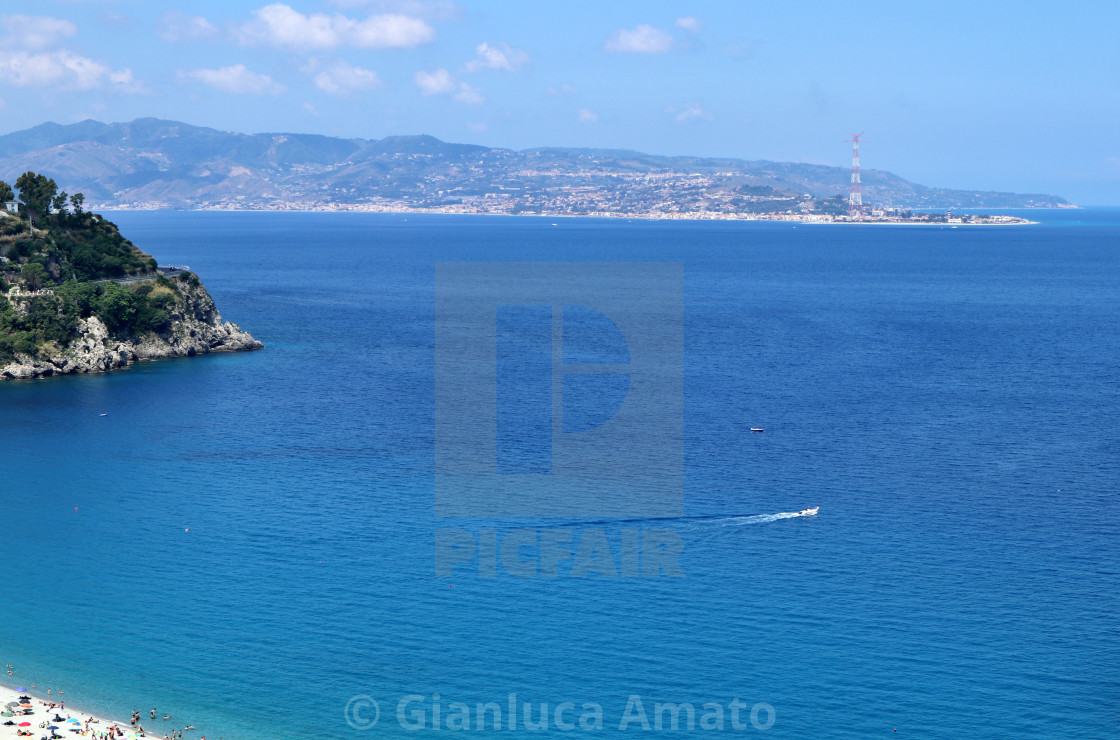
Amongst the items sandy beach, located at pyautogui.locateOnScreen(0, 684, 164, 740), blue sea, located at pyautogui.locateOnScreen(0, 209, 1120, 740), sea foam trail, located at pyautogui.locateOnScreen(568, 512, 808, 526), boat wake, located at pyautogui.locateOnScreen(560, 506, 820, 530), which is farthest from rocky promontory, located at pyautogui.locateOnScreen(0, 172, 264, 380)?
boat wake, located at pyautogui.locateOnScreen(560, 506, 820, 530)

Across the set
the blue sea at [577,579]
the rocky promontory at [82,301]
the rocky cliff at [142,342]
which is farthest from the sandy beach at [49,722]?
the rocky promontory at [82,301]

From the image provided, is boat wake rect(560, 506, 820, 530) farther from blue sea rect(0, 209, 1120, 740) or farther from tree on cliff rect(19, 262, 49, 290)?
tree on cliff rect(19, 262, 49, 290)

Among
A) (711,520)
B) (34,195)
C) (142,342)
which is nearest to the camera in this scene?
(711,520)

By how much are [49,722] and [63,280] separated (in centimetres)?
8723

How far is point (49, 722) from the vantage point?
44719mm

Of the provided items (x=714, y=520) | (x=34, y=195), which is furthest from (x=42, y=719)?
(x=34, y=195)

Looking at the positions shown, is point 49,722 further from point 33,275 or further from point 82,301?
point 33,275

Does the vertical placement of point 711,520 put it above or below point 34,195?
below

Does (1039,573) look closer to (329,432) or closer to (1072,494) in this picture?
(1072,494)

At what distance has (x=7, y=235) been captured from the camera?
392 ft

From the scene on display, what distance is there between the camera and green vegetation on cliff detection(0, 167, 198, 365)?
111481 mm

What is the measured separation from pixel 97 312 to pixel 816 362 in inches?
3160

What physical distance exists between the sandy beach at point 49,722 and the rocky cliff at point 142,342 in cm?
7081

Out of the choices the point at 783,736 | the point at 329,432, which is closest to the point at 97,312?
the point at 329,432
